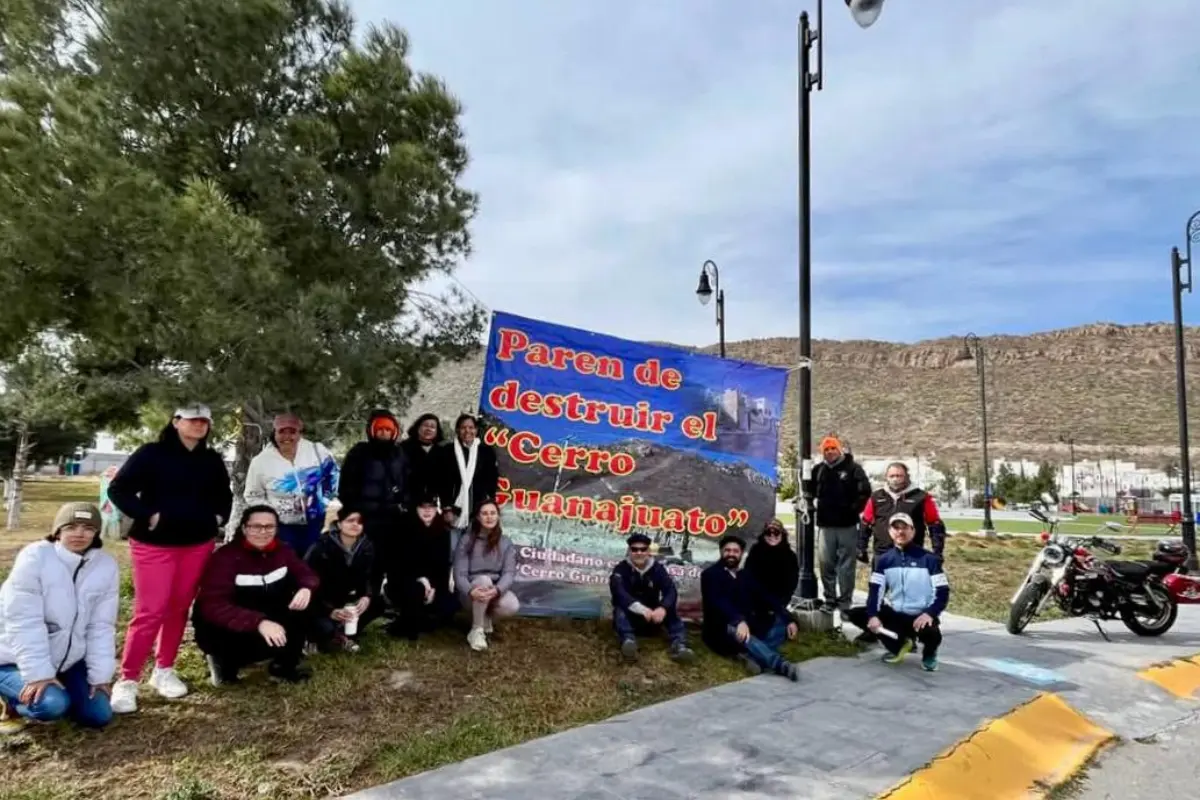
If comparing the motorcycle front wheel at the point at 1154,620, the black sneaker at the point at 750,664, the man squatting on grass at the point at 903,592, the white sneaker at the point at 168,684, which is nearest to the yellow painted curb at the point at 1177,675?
the motorcycle front wheel at the point at 1154,620

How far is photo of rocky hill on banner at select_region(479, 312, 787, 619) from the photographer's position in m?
5.80

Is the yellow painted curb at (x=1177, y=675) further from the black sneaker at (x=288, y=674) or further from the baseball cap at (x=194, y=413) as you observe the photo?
the baseball cap at (x=194, y=413)

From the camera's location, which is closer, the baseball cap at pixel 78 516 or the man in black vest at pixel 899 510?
the baseball cap at pixel 78 516

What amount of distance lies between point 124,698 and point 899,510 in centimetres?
566

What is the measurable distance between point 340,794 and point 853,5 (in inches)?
242

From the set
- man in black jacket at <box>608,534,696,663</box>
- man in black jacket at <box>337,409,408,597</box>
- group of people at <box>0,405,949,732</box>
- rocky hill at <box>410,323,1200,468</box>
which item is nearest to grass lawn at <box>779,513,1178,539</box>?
group of people at <box>0,405,949,732</box>

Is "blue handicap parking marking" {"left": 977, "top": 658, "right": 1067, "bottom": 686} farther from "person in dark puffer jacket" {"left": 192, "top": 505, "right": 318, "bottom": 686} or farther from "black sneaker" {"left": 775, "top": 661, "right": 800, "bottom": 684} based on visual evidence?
"person in dark puffer jacket" {"left": 192, "top": 505, "right": 318, "bottom": 686}

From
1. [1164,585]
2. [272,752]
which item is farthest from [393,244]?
[1164,585]

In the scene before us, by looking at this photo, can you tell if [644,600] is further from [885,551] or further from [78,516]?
[78,516]

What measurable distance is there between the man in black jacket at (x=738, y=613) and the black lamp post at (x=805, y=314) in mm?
736

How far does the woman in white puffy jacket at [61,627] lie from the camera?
11.4 ft

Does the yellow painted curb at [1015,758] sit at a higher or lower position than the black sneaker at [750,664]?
lower

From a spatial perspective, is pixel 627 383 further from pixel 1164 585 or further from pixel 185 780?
A: pixel 1164 585

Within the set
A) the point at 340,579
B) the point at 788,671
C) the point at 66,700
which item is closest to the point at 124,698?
the point at 66,700
